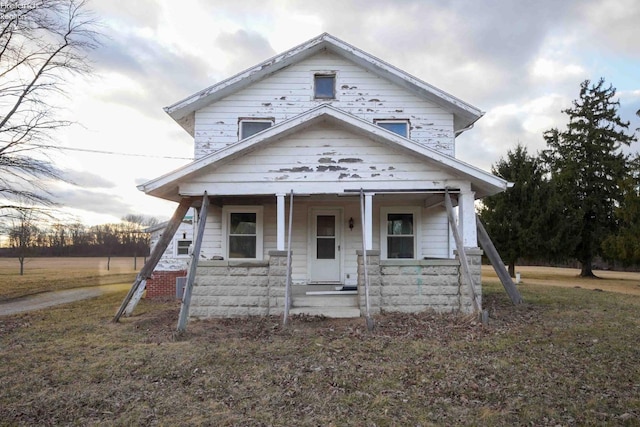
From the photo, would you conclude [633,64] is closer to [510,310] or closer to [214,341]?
[510,310]

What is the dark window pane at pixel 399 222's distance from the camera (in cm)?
1127

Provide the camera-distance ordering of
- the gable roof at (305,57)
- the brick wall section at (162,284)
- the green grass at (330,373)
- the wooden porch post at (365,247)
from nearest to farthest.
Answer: the green grass at (330,373), the wooden porch post at (365,247), the gable roof at (305,57), the brick wall section at (162,284)

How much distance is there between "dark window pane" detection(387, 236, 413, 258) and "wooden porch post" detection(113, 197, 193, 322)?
5.44 meters

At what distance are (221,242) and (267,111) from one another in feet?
12.7

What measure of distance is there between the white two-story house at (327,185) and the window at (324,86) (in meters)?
0.03

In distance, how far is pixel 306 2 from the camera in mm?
10508

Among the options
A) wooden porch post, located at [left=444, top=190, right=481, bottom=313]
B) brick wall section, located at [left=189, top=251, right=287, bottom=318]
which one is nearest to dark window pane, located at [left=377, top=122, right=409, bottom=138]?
wooden porch post, located at [left=444, top=190, right=481, bottom=313]

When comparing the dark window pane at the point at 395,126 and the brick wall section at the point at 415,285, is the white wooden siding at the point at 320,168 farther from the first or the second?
the dark window pane at the point at 395,126

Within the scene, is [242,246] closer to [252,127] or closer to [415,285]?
[252,127]

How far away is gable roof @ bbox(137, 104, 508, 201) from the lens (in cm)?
835

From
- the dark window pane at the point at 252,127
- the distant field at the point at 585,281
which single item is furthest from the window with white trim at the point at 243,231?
the distant field at the point at 585,281

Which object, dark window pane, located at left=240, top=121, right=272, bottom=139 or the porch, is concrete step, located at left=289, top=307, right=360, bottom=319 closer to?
the porch

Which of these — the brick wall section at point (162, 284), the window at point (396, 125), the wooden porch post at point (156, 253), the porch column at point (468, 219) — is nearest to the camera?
the porch column at point (468, 219)

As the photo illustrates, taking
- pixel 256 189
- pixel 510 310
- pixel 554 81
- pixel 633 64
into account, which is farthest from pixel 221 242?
pixel 554 81
